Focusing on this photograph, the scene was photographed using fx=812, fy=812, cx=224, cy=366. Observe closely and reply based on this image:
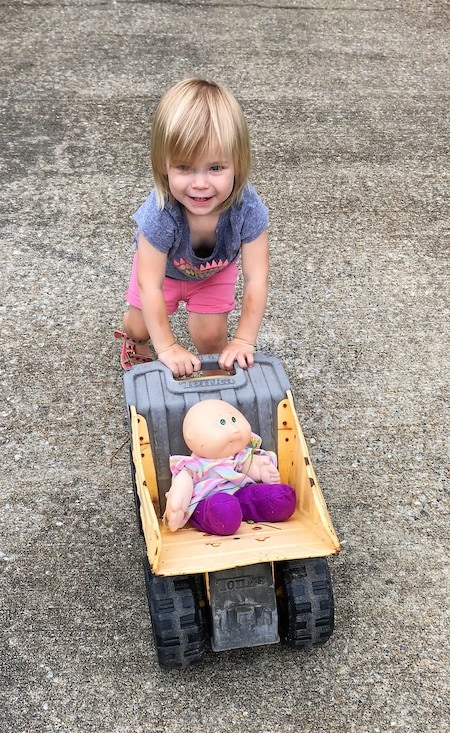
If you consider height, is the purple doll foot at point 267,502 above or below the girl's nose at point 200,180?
below

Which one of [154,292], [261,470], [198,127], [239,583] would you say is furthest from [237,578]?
[198,127]

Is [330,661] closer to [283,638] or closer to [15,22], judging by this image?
[283,638]

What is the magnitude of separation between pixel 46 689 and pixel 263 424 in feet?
2.96

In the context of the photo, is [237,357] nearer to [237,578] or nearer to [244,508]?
[244,508]

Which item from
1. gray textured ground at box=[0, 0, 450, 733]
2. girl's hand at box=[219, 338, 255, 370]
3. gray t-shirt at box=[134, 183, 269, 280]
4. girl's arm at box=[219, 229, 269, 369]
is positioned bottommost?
gray textured ground at box=[0, 0, 450, 733]

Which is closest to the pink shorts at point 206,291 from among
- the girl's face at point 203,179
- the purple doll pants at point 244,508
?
the girl's face at point 203,179

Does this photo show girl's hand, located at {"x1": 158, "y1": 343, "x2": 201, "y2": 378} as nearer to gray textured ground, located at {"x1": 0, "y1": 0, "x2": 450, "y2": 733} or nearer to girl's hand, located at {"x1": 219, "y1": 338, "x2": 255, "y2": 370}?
girl's hand, located at {"x1": 219, "y1": 338, "x2": 255, "y2": 370}

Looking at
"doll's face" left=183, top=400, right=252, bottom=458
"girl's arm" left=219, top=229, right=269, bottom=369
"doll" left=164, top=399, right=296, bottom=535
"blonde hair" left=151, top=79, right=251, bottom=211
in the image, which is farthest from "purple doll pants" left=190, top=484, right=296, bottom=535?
"blonde hair" left=151, top=79, right=251, bottom=211

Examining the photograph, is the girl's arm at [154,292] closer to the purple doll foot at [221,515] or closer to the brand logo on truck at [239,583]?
the purple doll foot at [221,515]

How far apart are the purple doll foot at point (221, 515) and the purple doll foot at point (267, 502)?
0.26ft

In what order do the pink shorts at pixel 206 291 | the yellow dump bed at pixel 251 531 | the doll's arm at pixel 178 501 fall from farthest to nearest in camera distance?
the pink shorts at pixel 206 291
the doll's arm at pixel 178 501
the yellow dump bed at pixel 251 531

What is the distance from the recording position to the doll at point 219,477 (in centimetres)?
212

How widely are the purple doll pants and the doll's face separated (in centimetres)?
12

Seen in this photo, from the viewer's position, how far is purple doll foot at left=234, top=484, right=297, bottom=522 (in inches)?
84.7
